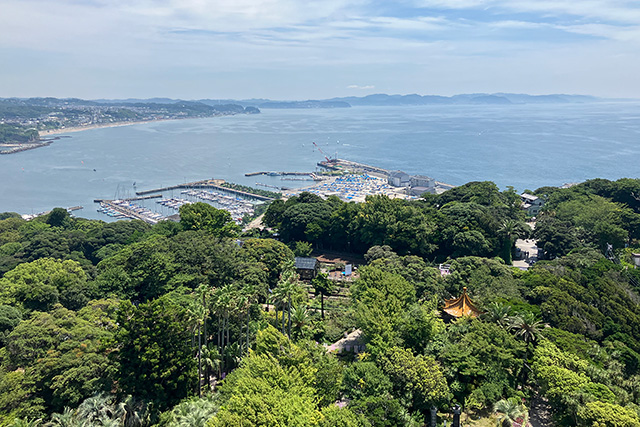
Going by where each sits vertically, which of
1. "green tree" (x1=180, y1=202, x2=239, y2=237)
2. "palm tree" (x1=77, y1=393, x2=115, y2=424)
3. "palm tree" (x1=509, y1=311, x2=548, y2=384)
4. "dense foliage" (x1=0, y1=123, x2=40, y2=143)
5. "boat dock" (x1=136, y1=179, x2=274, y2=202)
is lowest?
"boat dock" (x1=136, y1=179, x2=274, y2=202)

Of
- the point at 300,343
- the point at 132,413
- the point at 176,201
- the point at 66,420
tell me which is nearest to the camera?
the point at 66,420


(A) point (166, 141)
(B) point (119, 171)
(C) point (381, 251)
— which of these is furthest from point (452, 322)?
(A) point (166, 141)

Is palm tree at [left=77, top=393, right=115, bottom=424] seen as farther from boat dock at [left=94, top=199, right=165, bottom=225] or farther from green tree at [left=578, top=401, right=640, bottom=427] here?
boat dock at [left=94, top=199, right=165, bottom=225]

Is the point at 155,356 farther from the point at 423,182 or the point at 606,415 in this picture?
the point at 423,182

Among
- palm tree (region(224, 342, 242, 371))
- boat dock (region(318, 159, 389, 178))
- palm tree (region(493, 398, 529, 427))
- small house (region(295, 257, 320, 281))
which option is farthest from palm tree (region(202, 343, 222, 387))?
boat dock (region(318, 159, 389, 178))

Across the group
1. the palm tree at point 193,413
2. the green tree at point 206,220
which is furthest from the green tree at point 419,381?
the green tree at point 206,220

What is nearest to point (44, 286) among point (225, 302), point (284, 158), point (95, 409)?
point (95, 409)
